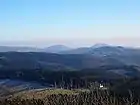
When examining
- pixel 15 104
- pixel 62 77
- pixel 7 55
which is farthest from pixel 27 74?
pixel 15 104

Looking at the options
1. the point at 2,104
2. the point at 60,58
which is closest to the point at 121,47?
the point at 60,58

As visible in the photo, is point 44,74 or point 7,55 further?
point 7,55

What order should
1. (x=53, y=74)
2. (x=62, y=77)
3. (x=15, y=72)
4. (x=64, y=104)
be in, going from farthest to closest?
(x=15, y=72) → (x=53, y=74) → (x=62, y=77) → (x=64, y=104)

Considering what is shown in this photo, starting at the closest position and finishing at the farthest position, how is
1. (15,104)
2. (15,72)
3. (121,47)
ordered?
(15,104) → (15,72) → (121,47)

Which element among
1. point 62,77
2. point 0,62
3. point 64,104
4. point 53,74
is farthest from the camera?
point 0,62

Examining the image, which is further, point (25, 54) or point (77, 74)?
point (25, 54)

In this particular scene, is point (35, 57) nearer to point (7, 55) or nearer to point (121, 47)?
point (7, 55)

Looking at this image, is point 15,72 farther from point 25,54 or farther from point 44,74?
point 25,54

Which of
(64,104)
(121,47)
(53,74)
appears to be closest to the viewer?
(64,104)
